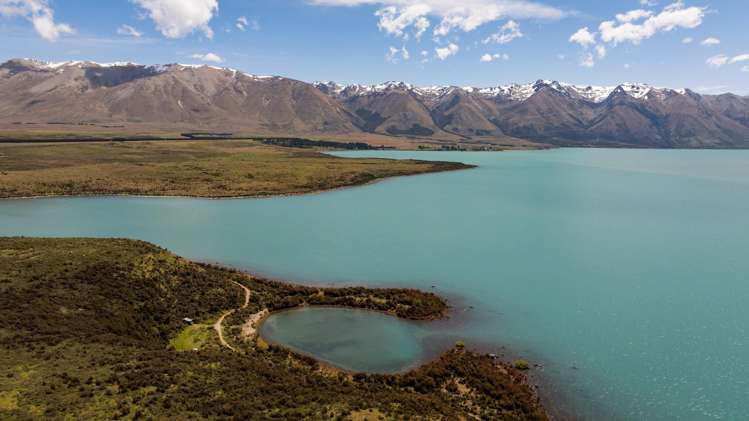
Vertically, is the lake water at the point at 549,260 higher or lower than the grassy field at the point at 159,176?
lower

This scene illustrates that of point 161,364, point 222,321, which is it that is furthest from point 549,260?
point 161,364

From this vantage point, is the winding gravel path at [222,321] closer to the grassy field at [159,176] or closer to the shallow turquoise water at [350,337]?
the shallow turquoise water at [350,337]

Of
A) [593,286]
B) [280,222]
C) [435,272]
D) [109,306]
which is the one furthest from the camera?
[280,222]

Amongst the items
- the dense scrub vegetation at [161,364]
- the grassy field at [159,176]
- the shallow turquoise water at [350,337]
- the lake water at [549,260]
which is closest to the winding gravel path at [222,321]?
the dense scrub vegetation at [161,364]

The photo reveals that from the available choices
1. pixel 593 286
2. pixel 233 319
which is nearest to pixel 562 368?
pixel 593 286

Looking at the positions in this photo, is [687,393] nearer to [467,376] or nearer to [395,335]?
[467,376]

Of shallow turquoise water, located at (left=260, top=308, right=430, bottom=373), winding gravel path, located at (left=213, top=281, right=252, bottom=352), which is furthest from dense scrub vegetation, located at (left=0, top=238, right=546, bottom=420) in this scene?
shallow turquoise water, located at (left=260, top=308, right=430, bottom=373)
